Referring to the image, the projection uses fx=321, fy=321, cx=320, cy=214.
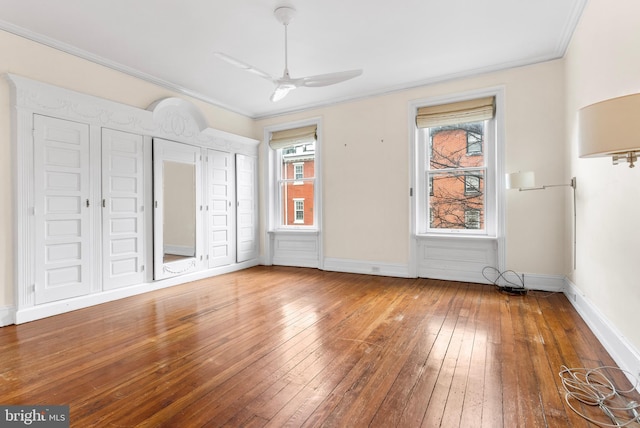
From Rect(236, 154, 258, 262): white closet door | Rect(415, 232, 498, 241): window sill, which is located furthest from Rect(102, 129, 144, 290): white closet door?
Rect(415, 232, 498, 241): window sill

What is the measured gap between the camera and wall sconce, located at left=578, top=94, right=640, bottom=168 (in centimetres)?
145

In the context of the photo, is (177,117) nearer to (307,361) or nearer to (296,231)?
(296,231)

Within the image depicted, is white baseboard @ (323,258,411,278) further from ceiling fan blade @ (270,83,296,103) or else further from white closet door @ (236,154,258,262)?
ceiling fan blade @ (270,83,296,103)

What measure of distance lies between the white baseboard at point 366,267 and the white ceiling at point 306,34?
278 cm

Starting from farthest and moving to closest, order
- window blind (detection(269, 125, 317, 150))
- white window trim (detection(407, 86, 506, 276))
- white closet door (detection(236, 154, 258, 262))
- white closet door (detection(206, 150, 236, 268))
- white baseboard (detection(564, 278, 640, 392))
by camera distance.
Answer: white closet door (detection(236, 154, 258, 262))
window blind (detection(269, 125, 317, 150))
white closet door (detection(206, 150, 236, 268))
white window trim (detection(407, 86, 506, 276))
white baseboard (detection(564, 278, 640, 392))

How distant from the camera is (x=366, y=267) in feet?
17.1

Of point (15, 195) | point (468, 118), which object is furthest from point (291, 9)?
point (15, 195)

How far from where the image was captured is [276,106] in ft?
18.7

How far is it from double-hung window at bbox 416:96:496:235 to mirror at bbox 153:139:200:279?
3442mm

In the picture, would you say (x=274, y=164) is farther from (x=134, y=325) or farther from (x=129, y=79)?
(x=134, y=325)

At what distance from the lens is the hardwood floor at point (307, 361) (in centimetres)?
169

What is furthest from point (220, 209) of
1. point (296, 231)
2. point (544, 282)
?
point (544, 282)

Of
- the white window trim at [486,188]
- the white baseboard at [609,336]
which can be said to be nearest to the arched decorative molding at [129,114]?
the white window trim at [486,188]

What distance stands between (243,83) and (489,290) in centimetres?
440
